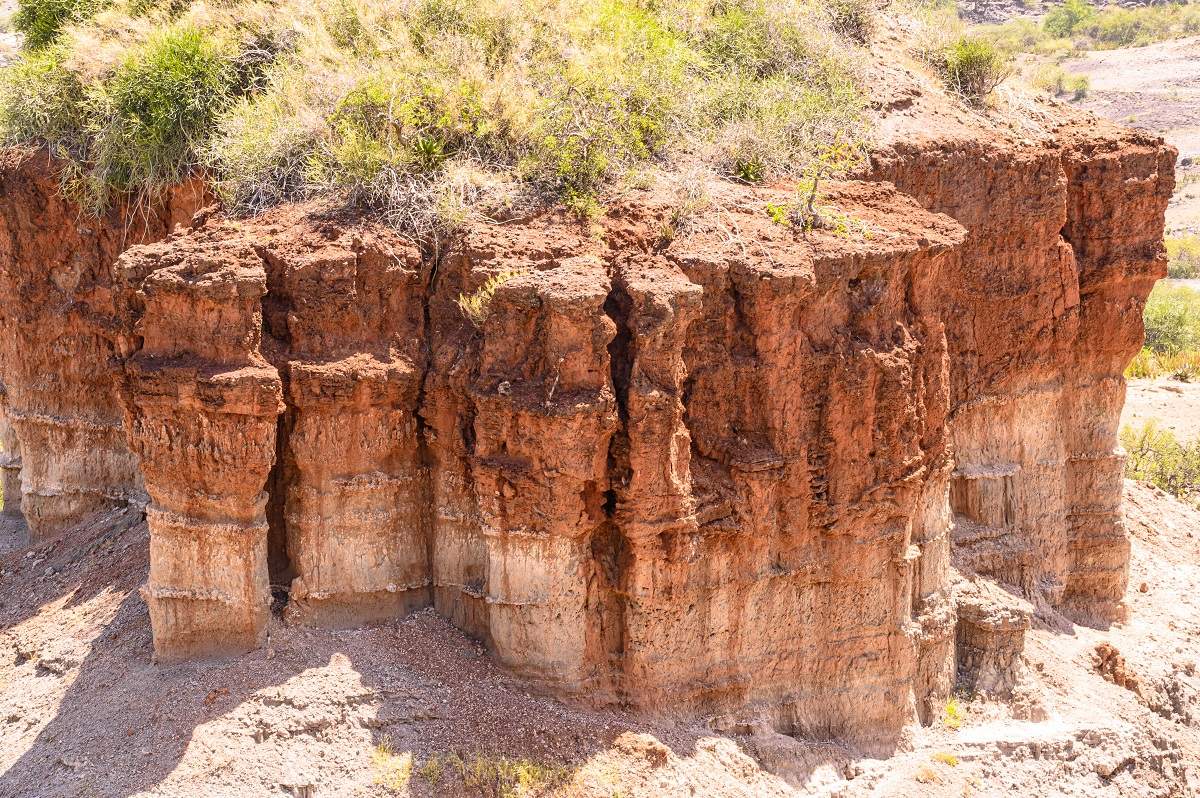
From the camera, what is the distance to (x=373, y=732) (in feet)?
29.0

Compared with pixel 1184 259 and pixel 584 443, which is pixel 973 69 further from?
pixel 1184 259

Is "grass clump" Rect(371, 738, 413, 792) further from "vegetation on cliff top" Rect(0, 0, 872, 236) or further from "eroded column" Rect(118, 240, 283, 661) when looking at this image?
"vegetation on cliff top" Rect(0, 0, 872, 236)

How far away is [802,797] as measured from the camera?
9.60 meters

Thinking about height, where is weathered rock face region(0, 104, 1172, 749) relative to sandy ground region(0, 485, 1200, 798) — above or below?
above

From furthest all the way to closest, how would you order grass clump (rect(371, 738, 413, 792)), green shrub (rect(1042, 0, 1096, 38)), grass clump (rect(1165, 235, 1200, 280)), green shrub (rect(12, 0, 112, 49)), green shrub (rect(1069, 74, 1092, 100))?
green shrub (rect(1042, 0, 1096, 38))
grass clump (rect(1165, 235, 1200, 280))
green shrub (rect(1069, 74, 1092, 100))
green shrub (rect(12, 0, 112, 49))
grass clump (rect(371, 738, 413, 792))

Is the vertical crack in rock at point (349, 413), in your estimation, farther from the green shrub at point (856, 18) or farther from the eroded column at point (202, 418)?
the green shrub at point (856, 18)

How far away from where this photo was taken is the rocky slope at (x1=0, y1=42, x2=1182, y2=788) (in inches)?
345

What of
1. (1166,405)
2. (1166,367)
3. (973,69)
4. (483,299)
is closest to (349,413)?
(483,299)

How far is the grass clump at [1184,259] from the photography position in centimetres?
3388

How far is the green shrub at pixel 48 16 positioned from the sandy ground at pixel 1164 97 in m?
29.9

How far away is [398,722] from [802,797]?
2921mm

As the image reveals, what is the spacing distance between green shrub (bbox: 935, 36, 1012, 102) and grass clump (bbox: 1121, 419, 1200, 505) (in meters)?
6.99

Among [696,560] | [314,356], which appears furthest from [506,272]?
[696,560]

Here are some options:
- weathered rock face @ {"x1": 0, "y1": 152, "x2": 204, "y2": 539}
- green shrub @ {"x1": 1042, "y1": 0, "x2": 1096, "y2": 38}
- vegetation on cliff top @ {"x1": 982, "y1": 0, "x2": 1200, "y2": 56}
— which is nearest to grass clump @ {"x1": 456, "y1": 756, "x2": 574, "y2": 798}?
weathered rock face @ {"x1": 0, "y1": 152, "x2": 204, "y2": 539}
